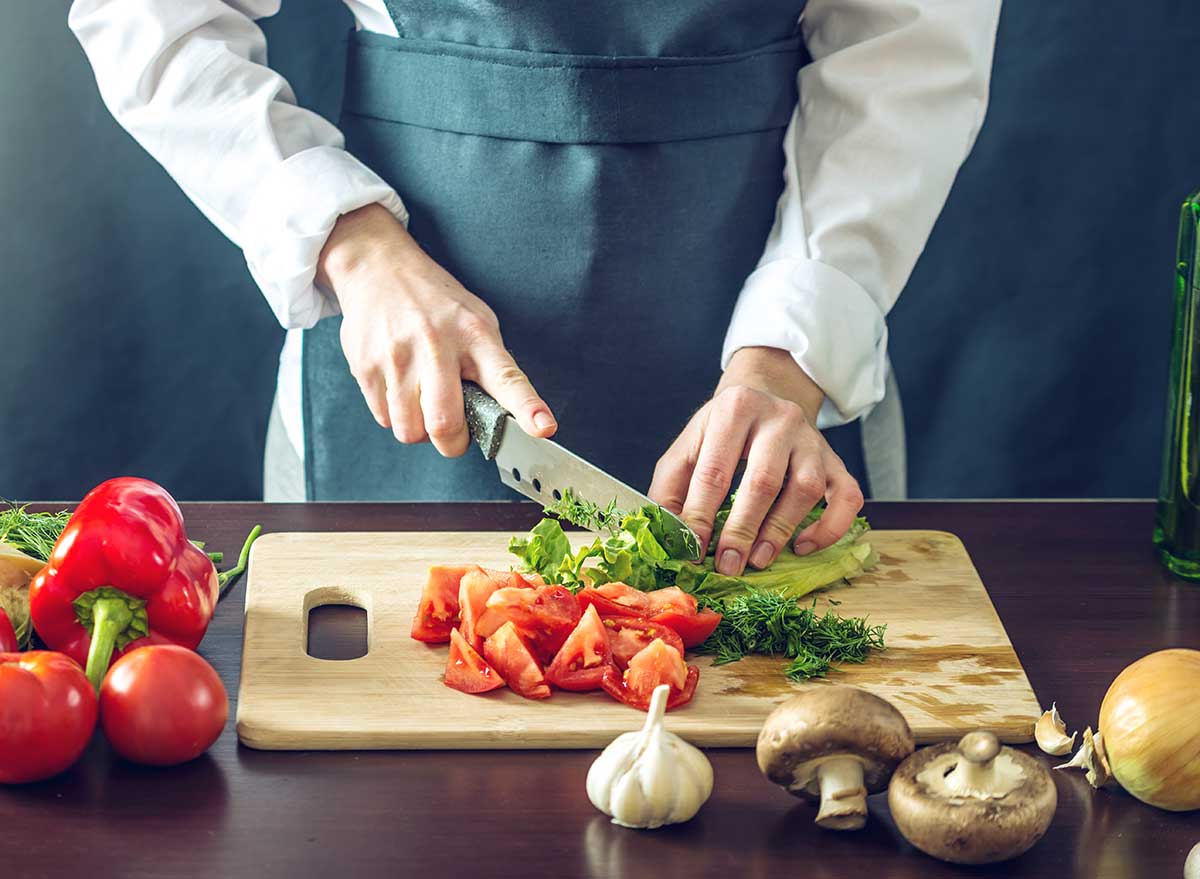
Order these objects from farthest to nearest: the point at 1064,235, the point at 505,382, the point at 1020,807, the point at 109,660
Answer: the point at 1064,235 → the point at 505,382 → the point at 109,660 → the point at 1020,807

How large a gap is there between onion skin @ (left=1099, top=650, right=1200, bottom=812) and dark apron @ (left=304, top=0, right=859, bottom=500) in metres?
0.86

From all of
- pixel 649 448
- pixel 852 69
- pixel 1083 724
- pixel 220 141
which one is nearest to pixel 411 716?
pixel 1083 724

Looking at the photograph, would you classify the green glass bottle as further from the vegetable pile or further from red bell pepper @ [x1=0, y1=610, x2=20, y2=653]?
red bell pepper @ [x1=0, y1=610, x2=20, y2=653]

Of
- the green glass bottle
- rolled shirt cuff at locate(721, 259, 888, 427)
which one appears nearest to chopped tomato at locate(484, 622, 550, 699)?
rolled shirt cuff at locate(721, 259, 888, 427)

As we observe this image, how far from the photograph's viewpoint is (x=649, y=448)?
6.22 feet

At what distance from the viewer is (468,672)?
1303 millimetres

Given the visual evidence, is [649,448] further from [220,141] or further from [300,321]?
[220,141]

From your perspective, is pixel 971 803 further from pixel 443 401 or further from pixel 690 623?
pixel 443 401

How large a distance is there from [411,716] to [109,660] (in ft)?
0.87

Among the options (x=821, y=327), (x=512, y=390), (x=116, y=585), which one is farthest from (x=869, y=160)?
(x=116, y=585)

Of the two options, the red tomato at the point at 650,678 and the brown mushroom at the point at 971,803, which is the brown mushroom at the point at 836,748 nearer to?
the brown mushroom at the point at 971,803

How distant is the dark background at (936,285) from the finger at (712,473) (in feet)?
4.03

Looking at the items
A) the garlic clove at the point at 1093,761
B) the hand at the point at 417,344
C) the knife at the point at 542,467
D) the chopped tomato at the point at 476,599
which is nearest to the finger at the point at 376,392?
the hand at the point at 417,344

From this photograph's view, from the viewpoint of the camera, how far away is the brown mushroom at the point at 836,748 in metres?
1.04
